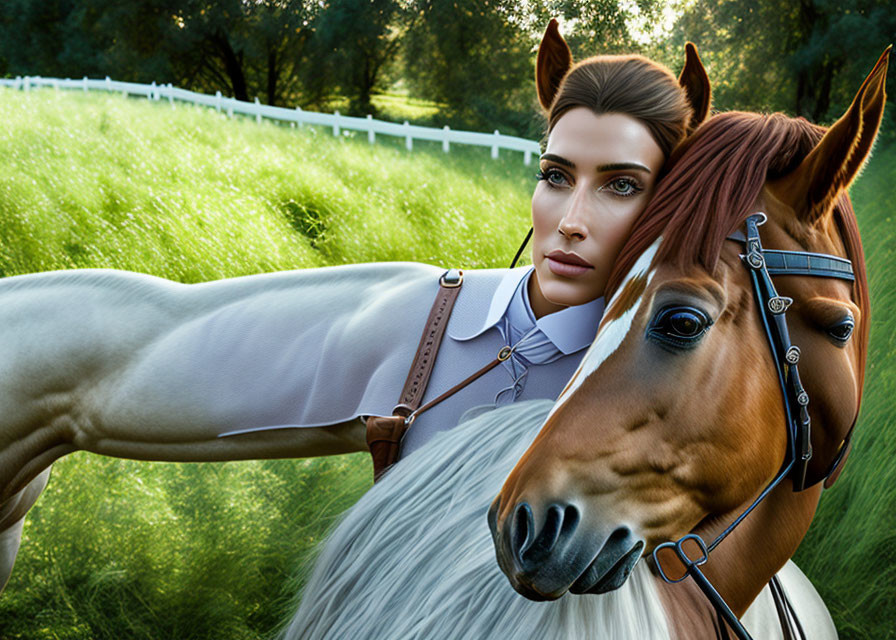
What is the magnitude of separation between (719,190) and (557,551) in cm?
47

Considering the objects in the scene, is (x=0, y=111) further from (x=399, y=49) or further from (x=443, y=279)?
(x=443, y=279)

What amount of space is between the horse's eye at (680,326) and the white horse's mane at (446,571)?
0.35 metres

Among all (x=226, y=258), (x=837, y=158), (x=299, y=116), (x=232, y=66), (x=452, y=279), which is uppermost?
(x=837, y=158)

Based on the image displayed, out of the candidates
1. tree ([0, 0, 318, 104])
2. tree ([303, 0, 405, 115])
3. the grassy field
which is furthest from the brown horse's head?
tree ([0, 0, 318, 104])

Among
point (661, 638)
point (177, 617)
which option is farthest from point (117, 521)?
point (661, 638)

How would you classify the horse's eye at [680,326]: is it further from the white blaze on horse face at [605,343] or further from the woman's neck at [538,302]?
the woman's neck at [538,302]

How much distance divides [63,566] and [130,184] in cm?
199

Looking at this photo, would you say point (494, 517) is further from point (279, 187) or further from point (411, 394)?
Result: point (279, 187)

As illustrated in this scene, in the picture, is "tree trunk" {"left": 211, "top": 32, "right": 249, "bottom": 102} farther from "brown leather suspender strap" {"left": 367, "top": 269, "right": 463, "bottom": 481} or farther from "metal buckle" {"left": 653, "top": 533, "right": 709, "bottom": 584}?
"metal buckle" {"left": 653, "top": 533, "right": 709, "bottom": 584}

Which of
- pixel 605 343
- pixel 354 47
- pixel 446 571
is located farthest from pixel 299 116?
pixel 605 343

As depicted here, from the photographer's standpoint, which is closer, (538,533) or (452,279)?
(538,533)

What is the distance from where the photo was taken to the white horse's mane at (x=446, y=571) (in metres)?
0.99

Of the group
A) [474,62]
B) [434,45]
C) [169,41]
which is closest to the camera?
[474,62]

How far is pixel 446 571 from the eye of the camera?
3.66ft
